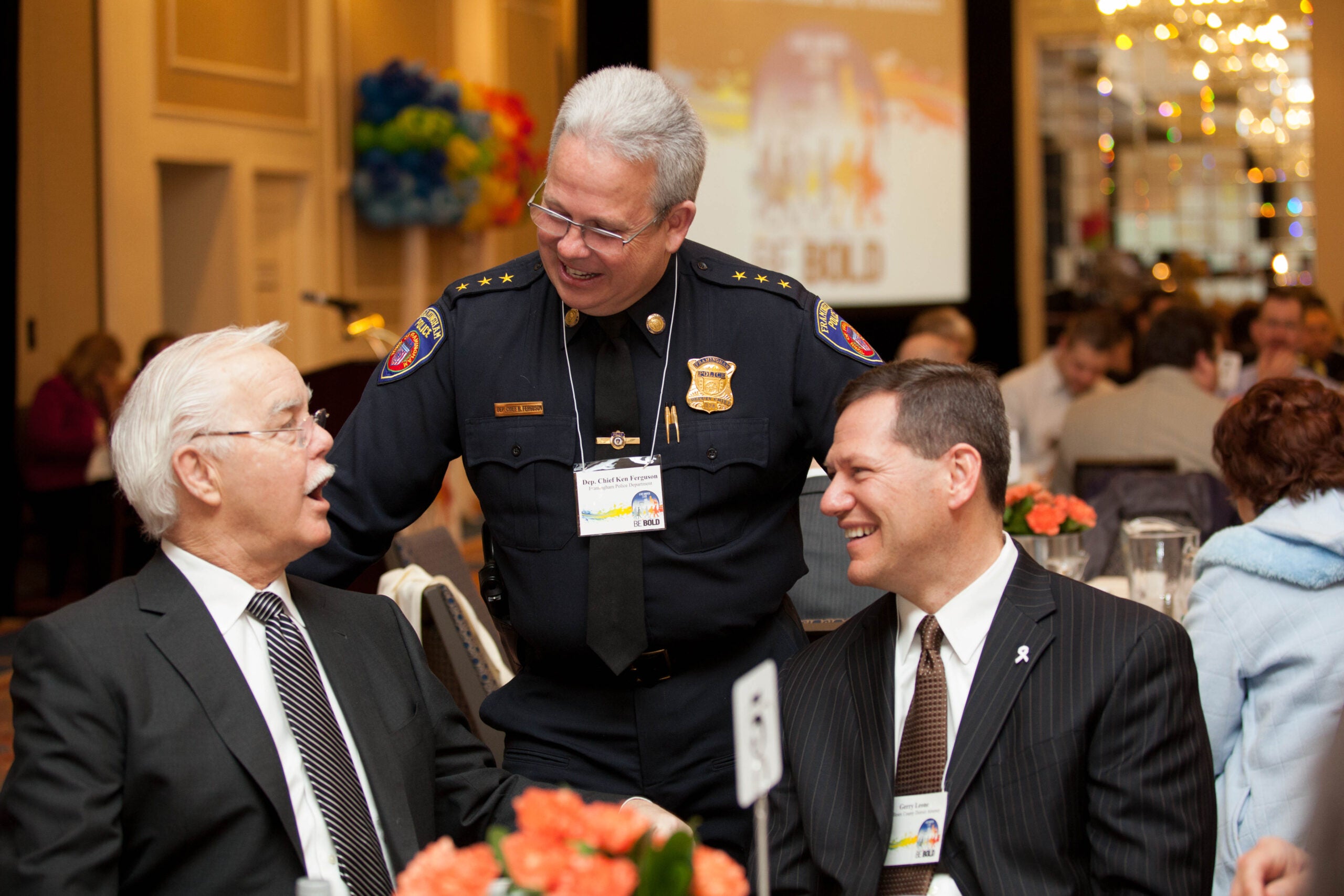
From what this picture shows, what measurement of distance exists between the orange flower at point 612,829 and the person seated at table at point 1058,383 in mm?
5323

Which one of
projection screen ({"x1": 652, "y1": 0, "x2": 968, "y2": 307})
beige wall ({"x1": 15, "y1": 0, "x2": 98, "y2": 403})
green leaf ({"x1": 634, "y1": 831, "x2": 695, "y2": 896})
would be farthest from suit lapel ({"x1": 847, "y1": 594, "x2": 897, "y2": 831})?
projection screen ({"x1": 652, "y1": 0, "x2": 968, "y2": 307})

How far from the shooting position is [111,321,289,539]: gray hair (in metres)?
1.65

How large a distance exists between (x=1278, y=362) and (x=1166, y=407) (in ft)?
4.26

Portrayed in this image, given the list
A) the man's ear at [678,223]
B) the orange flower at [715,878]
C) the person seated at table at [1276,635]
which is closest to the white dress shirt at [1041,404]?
the person seated at table at [1276,635]

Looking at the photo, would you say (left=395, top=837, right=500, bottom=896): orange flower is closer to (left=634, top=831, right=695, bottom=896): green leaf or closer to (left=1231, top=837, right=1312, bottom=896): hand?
(left=634, top=831, right=695, bottom=896): green leaf

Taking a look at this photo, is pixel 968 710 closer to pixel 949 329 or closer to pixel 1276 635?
pixel 1276 635

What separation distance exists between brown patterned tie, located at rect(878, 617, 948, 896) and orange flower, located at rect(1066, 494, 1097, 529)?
1361 millimetres

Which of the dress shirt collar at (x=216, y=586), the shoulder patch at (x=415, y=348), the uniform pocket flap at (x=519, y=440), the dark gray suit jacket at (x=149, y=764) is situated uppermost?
the shoulder patch at (x=415, y=348)

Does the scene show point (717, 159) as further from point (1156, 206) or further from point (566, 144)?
point (566, 144)

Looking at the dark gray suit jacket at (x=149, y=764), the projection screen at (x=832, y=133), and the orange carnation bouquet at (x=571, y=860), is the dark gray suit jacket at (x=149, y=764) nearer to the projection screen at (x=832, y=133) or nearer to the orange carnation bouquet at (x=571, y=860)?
the orange carnation bouquet at (x=571, y=860)

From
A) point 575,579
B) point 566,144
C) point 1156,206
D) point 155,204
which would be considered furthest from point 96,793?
point 1156,206

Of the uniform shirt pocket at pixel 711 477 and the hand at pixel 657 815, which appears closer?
the hand at pixel 657 815

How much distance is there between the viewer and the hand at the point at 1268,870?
5.18ft

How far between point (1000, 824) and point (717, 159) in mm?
7669
